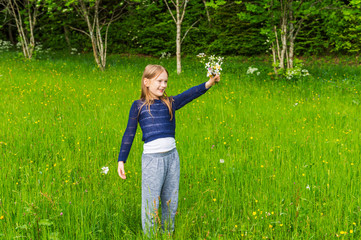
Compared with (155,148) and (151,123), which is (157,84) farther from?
(155,148)

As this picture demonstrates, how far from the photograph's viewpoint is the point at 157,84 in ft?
9.26

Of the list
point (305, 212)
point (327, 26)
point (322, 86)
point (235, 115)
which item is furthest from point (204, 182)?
point (327, 26)

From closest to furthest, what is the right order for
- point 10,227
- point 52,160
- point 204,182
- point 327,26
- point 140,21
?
point 10,227 < point 204,182 < point 52,160 < point 327,26 < point 140,21

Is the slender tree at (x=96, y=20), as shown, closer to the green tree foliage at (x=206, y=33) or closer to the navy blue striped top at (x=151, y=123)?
the green tree foliage at (x=206, y=33)

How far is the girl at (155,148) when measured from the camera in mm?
2742

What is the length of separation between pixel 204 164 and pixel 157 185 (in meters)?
1.97

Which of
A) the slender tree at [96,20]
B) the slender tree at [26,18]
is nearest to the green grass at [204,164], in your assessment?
the slender tree at [96,20]

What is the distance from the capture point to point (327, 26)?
1727 cm

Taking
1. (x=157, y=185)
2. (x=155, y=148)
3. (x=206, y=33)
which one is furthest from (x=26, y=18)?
(x=157, y=185)

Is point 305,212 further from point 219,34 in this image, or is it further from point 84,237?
point 219,34

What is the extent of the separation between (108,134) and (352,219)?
4269 millimetres

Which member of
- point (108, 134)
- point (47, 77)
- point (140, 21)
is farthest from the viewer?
point (140, 21)

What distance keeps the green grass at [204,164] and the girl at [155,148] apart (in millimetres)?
232

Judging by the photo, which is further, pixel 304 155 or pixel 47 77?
pixel 47 77
